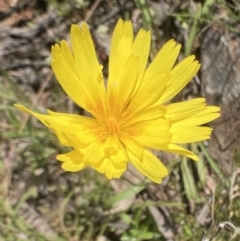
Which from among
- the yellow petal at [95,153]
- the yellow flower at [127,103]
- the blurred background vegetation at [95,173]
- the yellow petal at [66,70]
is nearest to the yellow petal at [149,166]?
the yellow flower at [127,103]

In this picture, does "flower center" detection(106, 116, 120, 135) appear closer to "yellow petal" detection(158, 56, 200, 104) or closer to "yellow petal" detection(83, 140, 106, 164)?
"yellow petal" detection(83, 140, 106, 164)

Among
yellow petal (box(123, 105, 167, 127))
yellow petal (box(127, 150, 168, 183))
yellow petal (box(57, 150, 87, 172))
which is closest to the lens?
yellow petal (box(57, 150, 87, 172))

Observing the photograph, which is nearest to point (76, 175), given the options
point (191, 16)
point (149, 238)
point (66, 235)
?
point (66, 235)

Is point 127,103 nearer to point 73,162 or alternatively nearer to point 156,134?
point 156,134

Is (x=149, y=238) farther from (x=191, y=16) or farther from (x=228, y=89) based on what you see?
(x=191, y=16)

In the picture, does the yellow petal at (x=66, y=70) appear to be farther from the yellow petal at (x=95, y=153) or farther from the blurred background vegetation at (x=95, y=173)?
the blurred background vegetation at (x=95, y=173)

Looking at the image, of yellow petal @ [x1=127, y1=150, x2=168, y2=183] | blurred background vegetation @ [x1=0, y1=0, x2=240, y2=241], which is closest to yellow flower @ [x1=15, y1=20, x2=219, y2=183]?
yellow petal @ [x1=127, y1=150, x2=168, y2=183]
